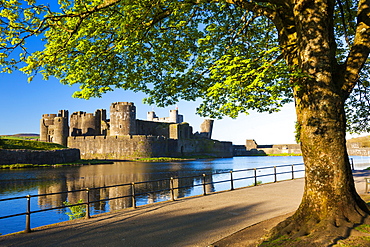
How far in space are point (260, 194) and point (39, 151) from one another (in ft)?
132

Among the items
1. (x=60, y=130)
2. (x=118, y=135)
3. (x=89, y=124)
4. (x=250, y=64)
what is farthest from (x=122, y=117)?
(x=250, y=64)

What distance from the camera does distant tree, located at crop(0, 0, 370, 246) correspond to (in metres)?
6.24

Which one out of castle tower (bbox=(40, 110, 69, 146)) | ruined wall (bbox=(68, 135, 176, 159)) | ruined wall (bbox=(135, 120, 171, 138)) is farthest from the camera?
ruined wall (bbox=(135, 120, 171, 138))

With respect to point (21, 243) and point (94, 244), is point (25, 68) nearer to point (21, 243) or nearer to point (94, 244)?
point (21, 243)

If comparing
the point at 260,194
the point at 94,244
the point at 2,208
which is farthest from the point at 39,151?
the point at 94,244

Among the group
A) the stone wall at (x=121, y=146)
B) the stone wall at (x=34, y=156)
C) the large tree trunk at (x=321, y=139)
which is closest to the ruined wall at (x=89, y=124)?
the stone wall at (x=121, y=146)

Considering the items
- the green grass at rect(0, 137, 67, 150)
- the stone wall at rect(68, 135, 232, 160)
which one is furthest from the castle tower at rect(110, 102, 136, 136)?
the green grass at rect(0, 137, 67, 150)

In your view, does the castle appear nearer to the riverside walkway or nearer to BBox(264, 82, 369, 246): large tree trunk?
the riverside walkway

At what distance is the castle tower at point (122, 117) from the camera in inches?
2562

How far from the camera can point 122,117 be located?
2569 inches

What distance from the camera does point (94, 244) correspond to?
644 cm

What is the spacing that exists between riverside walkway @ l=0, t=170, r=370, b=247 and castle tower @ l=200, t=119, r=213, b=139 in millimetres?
75281

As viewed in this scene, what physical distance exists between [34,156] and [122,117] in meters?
23.7

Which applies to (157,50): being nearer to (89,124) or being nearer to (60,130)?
(60,130)
